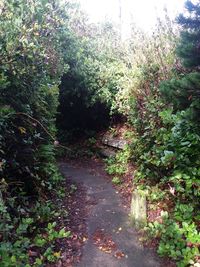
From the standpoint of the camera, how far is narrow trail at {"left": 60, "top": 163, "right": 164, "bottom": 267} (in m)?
4.10

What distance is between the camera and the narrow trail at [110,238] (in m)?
4.10

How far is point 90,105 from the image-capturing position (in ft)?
38.2

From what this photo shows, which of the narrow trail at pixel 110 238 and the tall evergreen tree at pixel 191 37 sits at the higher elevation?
the tall evergreen tree at pixel 191 37

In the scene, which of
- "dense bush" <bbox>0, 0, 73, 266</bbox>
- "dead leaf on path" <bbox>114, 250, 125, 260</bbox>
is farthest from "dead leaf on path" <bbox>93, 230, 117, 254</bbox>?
"dense bush" <bbox>0, 0, 73, 266</bbox>

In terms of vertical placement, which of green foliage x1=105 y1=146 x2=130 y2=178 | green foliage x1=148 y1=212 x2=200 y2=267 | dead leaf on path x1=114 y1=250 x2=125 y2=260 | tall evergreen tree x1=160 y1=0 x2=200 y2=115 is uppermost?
tall evergreen tree x1=160 y1=0 x2=200 y2=115

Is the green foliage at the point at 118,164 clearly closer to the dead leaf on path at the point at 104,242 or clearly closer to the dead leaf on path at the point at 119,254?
the dead leaf on path at the point at 104,242

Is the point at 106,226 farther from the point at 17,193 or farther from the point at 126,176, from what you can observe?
the point at 126,176

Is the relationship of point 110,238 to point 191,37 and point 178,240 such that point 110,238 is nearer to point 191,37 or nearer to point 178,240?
point 178,240

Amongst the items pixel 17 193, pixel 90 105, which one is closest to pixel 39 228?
pixel 17 193

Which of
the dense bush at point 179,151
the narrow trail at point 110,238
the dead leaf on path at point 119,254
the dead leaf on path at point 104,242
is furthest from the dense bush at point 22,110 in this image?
the dense bush at point 179,151

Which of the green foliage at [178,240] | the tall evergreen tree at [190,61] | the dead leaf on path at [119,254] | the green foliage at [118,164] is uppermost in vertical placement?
the tall evergreen tree at [190,61]

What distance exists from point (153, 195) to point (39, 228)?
2.28 metres

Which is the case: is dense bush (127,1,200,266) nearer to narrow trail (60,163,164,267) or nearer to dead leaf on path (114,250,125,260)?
narrow trail (60,163,164,267)

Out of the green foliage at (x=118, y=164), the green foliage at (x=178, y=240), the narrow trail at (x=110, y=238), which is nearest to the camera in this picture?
the green foliage at (x=178, y=240)
